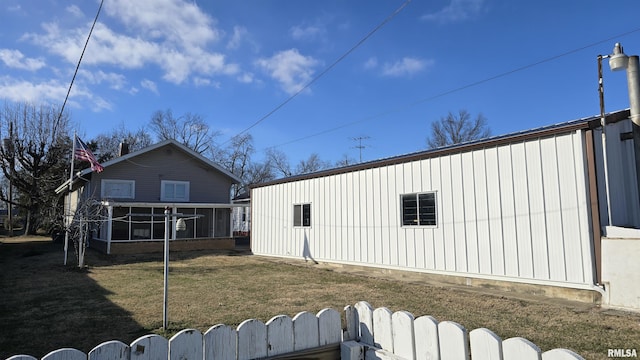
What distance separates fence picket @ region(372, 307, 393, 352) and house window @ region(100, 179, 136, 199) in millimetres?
21241

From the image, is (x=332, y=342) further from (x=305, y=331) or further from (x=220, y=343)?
(x=220, y=343)

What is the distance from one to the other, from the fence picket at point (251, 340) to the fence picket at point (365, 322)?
26.7 inches

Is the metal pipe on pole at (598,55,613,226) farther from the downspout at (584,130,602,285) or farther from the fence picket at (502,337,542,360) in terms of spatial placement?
the fence picket at (502,337,542,360)

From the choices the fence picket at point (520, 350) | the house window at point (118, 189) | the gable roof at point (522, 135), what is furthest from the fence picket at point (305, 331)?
the house window at point (118, 189)

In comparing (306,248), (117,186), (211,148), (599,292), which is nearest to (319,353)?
(599,292)

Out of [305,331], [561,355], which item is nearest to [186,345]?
[305,331]

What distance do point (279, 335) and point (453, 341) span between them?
1063 millimetres

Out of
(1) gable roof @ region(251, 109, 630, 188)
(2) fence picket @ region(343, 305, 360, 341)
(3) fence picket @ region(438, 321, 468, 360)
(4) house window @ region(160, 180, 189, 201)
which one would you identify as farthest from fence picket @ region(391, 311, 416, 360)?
(4) house window @ region(160, 180, 189, 201)

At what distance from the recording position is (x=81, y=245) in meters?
13.8

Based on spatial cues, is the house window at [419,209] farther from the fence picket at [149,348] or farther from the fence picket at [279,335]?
the fence picket at [149,348]

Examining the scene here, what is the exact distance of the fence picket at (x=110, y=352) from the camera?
2.06 m

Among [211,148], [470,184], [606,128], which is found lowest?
→ [470,184]

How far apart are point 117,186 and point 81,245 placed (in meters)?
8.11

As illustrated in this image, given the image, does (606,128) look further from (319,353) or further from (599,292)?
(319,353)
